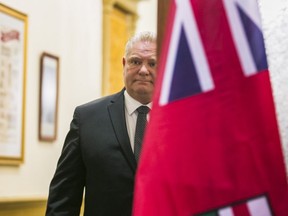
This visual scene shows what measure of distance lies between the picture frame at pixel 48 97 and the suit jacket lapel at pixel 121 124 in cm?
188

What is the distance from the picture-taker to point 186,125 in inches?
40.9

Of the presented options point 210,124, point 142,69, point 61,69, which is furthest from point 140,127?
point 61,69

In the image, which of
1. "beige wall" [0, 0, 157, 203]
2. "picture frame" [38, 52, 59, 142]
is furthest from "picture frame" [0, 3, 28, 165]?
"picture frame" [38, 52, 59, 142]

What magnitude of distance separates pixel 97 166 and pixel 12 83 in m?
1.85

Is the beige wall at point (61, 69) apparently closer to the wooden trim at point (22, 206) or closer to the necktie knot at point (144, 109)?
the wooden trim at point (22, 206)

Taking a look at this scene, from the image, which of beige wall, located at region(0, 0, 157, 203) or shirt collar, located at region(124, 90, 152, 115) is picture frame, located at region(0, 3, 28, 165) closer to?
beige wall, located at region(0, 0, 157, 203)

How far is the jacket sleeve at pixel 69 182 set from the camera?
7.66 ft

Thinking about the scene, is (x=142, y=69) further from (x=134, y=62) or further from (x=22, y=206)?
(x=22, y=206)

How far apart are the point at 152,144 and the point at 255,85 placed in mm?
230

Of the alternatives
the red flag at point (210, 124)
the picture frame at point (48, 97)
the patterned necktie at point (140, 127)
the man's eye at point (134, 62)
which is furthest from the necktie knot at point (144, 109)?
the picture frame at point (48, 97)

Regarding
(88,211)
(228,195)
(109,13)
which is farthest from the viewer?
(109,13)

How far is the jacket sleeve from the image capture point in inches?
92.0

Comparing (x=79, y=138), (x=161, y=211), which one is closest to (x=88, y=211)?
(x=79, y=138)

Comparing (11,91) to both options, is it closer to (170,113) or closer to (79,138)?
(79,138)
